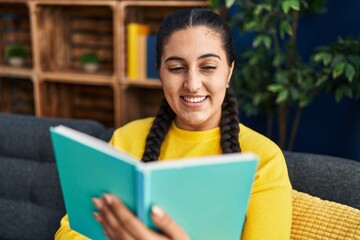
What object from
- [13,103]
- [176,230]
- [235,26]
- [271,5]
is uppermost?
[271,5]

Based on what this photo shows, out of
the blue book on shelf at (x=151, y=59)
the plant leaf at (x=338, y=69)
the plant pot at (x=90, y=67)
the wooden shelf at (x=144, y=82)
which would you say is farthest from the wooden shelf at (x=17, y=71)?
the plant leaf at (x=338, y=69)

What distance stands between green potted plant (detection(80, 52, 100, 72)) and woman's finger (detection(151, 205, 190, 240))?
6.26 ft

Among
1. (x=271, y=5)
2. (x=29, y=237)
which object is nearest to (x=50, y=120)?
(x=29, y=237)

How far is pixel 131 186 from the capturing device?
63 centimetres

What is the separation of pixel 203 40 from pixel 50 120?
94cm

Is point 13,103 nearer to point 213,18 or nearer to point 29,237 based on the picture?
point 29,237

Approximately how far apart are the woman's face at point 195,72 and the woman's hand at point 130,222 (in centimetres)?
39

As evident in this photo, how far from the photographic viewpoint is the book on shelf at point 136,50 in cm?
219

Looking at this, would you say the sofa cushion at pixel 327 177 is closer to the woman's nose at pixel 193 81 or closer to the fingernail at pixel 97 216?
the woman's nose at pixel 193 81

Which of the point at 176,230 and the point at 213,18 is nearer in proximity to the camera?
the point at 176,230

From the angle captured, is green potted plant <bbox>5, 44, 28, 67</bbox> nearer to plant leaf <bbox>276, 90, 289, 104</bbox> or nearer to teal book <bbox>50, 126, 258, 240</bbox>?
plant leaf <bbox>276, 90, 289, 104</bbox>

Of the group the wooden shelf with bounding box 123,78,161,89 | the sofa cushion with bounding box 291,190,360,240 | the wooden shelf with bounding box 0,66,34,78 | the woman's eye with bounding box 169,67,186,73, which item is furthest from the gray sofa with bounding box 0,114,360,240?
the wooden shelf with bounding box 0,66,34,78

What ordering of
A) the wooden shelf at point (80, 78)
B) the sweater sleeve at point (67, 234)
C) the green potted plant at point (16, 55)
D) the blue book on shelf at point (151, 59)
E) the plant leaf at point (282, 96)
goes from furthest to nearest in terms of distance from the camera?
the green potted plant at point (16, 55) < the wooden shelf at point (80, 78) < the blue book on shelf at point (151, 59) < the plant leaf at point (282, 96) < the sweater sleeve at point (67, 234)

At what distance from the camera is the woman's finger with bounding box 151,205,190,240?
641 mm
